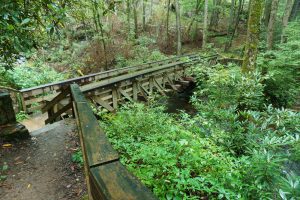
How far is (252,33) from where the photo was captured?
5.61 metres

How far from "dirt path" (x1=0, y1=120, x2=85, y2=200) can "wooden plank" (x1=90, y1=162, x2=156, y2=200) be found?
6.48 feet

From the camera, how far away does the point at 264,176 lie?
287 cm

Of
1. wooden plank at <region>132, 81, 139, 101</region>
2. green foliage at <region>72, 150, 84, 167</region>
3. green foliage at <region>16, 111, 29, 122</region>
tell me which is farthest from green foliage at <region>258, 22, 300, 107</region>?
green foliage at <region>16, 111, 29, 122</region>

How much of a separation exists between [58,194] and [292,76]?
8.76 metres

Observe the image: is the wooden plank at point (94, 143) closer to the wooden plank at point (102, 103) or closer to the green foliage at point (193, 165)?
the green foliage at point (193, 165)

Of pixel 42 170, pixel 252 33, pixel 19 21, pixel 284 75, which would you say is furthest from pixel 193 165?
pixel 284 75

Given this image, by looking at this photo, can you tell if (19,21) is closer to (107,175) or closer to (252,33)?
(107,175)

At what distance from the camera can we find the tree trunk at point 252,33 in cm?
541

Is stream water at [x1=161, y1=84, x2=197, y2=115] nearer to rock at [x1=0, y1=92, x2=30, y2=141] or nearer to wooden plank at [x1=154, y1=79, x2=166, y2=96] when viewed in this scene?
wooden plank at [x1=154, y1=79, x2=166, y2=96]

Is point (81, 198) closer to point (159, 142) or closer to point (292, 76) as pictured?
point (159, 142)

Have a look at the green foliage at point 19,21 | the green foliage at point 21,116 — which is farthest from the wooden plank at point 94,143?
the green foliage at point 21,116

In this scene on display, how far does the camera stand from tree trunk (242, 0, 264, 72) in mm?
5414

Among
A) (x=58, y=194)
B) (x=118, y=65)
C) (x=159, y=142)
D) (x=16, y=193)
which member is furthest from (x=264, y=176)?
(x=118, y=65)

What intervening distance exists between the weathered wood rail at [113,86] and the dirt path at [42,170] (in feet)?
4.07
